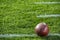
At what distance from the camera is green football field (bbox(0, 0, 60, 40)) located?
14.2 ft

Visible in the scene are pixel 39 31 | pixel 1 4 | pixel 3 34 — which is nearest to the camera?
pixel 39 31

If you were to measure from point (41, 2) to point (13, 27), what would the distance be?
2.32m

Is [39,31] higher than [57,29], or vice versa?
[39,31]

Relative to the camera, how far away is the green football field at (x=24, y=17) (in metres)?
4.32

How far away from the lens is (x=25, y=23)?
15.5ft

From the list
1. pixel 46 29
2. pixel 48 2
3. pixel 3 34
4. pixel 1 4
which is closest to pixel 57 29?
pixel 46 29

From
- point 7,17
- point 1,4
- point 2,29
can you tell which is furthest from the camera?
point 1,4

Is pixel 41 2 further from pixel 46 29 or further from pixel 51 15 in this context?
pixel 46 29

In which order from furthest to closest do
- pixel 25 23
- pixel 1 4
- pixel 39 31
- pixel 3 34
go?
pixel 1 4 < pixel 25 23 < pixel 3 34 < pixel 39 31

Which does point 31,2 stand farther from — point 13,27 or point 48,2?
point 13,27

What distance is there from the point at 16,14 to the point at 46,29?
196 cm

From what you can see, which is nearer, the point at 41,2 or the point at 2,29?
the point at 2,29

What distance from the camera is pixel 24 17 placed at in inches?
205

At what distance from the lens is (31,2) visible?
21.7 ft
